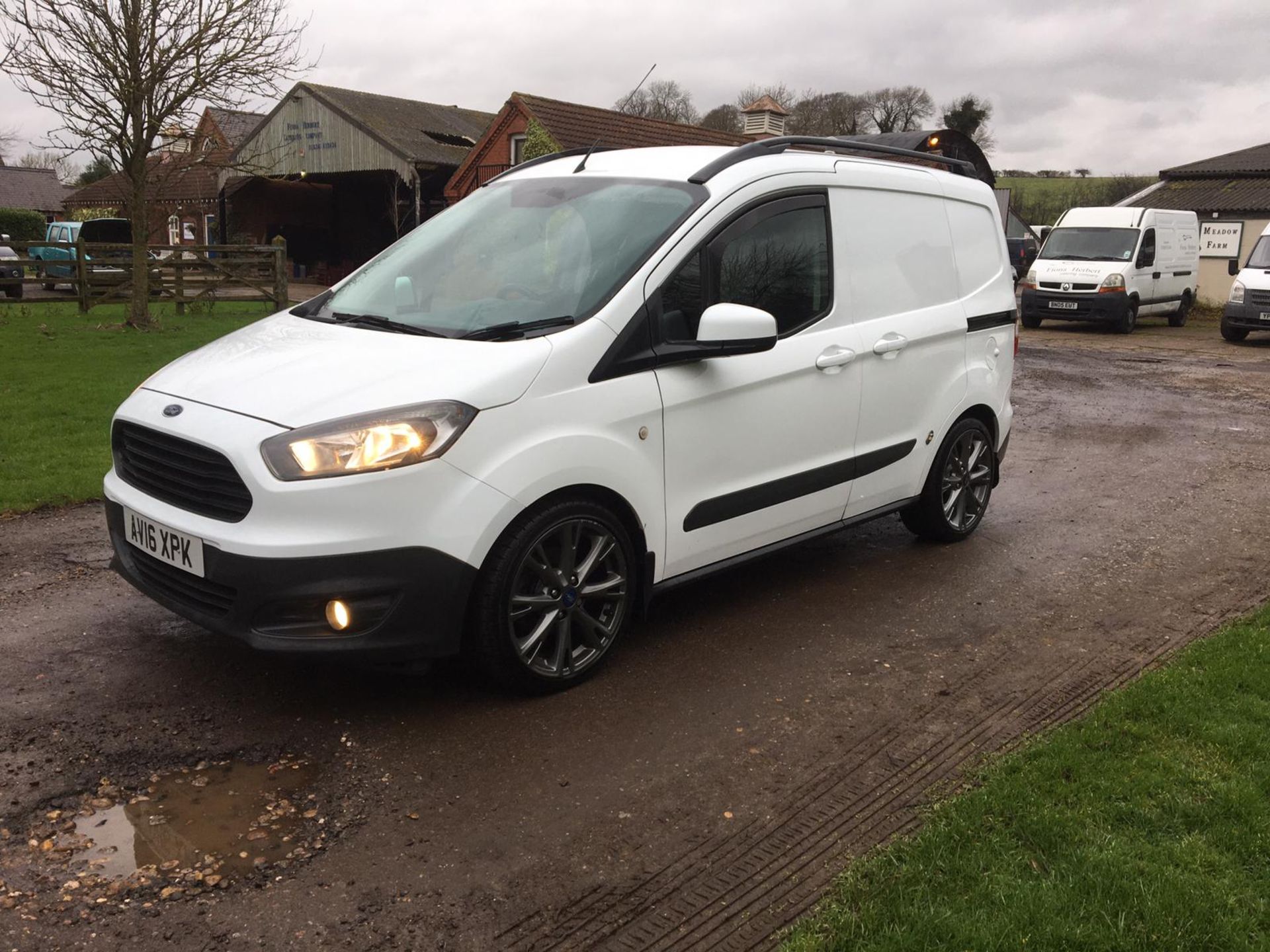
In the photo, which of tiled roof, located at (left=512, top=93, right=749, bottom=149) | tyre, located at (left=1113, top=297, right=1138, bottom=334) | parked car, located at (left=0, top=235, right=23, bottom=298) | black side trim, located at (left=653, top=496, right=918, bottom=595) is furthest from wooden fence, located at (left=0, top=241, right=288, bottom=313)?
black side trim, located at (left=653, top=496, right=918, bottom=595)

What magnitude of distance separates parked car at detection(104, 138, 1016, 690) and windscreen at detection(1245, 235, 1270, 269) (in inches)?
713

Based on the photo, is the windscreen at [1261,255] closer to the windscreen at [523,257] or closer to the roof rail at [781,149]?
the roof rail at [781,149]

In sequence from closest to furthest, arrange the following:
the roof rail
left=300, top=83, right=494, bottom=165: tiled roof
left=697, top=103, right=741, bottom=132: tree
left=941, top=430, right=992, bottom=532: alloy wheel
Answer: the roof rail → left=941, top=430, right=992, bottom=532: alloy wheel → left=300, top=83, right=494, bottom=165: tiled roof → left=697, top=103, right=741, bottom=132: tree

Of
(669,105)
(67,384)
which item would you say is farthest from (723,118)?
(67,384)

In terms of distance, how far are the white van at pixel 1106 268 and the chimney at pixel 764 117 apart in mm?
20270

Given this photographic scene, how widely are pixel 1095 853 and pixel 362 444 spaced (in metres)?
2.50

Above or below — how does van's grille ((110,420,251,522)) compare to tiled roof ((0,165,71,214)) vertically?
below

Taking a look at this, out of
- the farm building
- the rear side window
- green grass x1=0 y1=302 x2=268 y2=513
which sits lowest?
green grass x1=0 y1=302 x2=268 y2=513

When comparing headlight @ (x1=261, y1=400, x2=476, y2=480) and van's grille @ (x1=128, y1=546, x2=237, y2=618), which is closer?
headlight @ (x1=261, y1=400, x2=476, y2=480)

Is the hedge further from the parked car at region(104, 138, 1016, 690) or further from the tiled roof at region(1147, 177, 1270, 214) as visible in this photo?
the parked car at region(104, 138, 1016, 690)

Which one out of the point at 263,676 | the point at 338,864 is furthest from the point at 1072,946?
the point at 263,676

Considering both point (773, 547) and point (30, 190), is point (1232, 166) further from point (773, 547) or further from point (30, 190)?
point (30, 190)

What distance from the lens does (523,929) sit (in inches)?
112

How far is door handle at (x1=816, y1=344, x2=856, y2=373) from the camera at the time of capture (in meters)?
4.96
